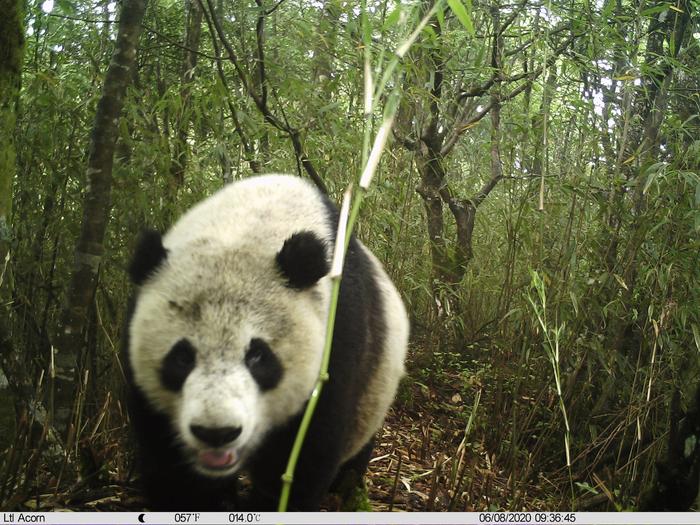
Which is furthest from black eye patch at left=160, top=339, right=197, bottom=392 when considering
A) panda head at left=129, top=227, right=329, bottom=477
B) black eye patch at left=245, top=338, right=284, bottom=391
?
black eye patch at left=245, top=338, right=284, bottom=391

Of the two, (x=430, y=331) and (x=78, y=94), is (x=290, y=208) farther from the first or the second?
(x=430, y=331)

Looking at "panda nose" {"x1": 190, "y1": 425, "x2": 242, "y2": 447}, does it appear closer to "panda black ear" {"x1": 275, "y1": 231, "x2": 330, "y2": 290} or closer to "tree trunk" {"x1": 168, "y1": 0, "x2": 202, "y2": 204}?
"panda black ear" {"x1": 275, "y1": 231, "x2": 330, "y2": 290}

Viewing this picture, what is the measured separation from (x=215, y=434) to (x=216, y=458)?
282 mm

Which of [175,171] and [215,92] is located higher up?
[215,92]

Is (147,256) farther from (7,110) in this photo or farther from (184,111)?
(184,111)

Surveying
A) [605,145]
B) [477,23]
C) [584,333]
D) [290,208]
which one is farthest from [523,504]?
[477,23]

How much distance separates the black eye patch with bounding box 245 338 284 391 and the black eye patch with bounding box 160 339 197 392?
20 cm

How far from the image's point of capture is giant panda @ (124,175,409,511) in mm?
2324

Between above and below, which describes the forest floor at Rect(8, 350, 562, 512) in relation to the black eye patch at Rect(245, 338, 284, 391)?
below

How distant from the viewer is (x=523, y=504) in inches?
142

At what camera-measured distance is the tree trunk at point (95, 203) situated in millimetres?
3260

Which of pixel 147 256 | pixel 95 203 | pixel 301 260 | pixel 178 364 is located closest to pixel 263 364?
pixel 178 364

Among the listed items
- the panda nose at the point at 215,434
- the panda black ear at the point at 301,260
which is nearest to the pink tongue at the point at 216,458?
the panda nose at the point at 215,434

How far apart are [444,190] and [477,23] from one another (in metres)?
1.59
